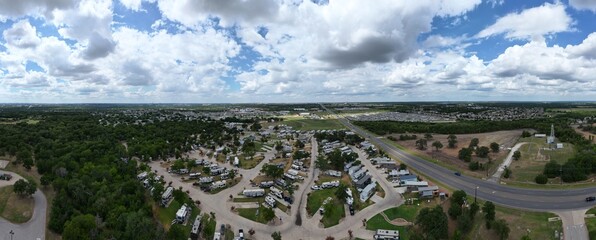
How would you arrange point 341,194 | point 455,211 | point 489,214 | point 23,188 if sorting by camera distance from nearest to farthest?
point 489,214 → point 455,211 → point 341,194 → point 23,188

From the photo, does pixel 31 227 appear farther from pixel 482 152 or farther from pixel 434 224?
pixel 482 152

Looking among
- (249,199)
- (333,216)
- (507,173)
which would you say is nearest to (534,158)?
(507,173)

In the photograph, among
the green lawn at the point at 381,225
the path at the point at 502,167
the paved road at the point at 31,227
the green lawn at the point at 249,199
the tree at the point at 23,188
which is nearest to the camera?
the green lawn at the point at 381,225

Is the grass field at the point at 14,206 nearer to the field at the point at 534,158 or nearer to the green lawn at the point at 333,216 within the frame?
the green lawn at the point at 333,216

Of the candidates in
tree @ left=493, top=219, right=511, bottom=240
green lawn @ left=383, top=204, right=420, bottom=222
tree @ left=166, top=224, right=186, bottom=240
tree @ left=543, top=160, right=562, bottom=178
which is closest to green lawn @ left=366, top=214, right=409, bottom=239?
green lawn @ left=383, top=204, right=420, bottom=222

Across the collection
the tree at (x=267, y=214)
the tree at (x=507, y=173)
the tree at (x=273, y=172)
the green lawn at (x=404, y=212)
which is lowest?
the green lawn at (x=404, y=212)

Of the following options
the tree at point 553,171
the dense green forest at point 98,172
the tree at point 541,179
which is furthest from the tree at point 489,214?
the dense green forest at point 98,172

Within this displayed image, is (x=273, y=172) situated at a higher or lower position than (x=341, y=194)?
higher

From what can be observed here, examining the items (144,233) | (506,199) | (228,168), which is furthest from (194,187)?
(506,199)
